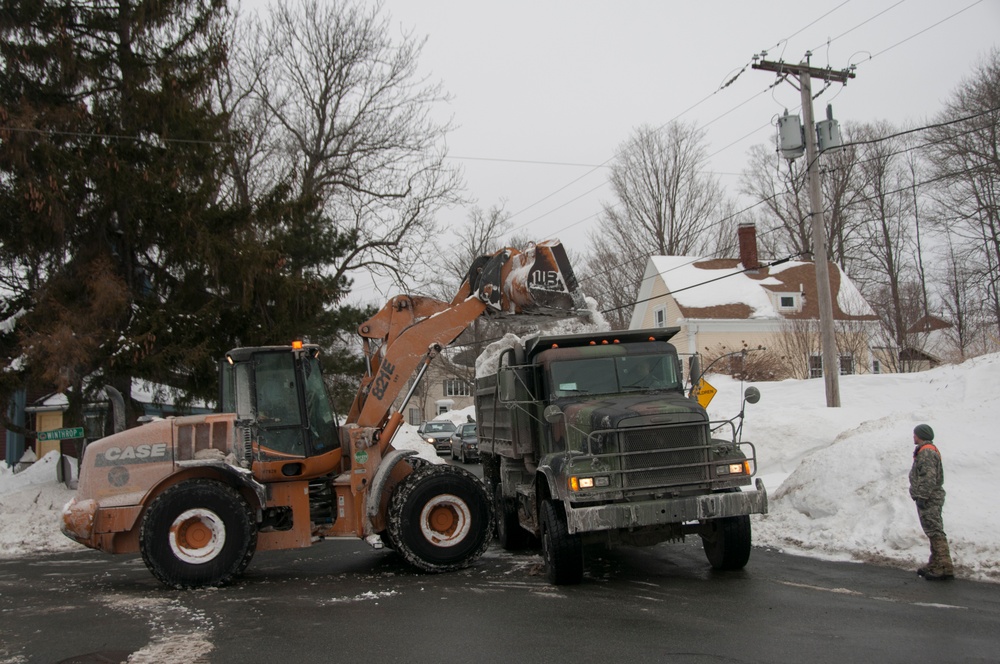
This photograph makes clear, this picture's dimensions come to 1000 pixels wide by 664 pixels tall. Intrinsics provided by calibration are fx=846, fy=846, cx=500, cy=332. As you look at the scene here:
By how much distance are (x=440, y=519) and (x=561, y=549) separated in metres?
2.04

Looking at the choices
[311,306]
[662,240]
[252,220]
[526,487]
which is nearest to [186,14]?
[252,220]

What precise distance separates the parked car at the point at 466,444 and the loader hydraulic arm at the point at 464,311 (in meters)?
20.1

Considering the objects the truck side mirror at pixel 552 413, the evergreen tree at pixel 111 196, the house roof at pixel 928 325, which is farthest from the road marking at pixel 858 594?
the house roof at pixel 928 325

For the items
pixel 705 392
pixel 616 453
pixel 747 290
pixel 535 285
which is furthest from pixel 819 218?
pixel 747 290

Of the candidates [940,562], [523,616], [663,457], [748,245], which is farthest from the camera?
[748,245]

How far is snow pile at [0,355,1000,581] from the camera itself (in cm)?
971

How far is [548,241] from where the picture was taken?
10.7 meters

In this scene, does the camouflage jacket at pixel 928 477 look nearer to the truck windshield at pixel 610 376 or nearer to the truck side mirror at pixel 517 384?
the truck windshield at pixel 610 376

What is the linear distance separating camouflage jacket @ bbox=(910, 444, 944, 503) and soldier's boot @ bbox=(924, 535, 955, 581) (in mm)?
421

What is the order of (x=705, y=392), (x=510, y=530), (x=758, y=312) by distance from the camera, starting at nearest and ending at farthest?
(x=705, y=392), (x=510, y=530), (x=758, y=312)

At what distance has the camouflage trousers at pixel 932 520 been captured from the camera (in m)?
8.63

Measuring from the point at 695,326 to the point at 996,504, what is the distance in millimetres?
28104

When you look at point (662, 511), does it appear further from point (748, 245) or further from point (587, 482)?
point (748, 245)

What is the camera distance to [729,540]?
917 centimetres
